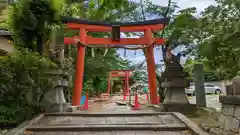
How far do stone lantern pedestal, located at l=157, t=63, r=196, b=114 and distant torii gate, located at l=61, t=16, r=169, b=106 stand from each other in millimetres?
4282

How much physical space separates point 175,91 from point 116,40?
5.29 meters

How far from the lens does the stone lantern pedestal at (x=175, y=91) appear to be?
8664 millimetres

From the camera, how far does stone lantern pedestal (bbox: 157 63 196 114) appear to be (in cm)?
866

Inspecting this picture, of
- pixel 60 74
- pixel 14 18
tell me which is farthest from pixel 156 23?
pixel 14 18

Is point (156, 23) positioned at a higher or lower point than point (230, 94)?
higher

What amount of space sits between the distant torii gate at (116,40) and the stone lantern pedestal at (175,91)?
428 cm

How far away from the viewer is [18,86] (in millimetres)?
7082

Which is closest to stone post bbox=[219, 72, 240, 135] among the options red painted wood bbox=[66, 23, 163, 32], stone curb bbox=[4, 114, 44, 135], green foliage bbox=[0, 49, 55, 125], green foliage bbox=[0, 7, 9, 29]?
stone curb bbox=[4, 114, 44, 135]

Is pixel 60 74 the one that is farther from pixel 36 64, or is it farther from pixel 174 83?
pixel 174 83

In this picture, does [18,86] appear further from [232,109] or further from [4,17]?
[232,109]

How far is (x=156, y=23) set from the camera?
1298 centimetres

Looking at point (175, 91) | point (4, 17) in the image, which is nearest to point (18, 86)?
point (4, 17)

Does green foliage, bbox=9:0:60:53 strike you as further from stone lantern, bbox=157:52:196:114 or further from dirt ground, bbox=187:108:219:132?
dirt ground, bbox=187:108:219:132

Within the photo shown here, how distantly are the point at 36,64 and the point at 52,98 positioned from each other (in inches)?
61.0
